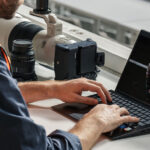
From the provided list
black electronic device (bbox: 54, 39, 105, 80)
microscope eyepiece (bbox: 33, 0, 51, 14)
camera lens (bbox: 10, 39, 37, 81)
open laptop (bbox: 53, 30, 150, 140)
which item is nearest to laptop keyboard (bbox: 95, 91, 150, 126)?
open laptop (bbox: 53, 30, 150, 140)

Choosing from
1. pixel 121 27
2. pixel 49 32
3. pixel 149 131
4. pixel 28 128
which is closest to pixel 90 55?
pixel 49 32

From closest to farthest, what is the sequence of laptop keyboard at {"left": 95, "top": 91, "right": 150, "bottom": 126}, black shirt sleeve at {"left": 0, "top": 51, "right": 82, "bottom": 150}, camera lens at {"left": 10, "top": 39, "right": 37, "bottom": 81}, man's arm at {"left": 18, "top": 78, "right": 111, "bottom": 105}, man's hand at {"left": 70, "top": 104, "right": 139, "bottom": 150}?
black shirt sleeve at {"left": 0, "top": 51, "right": 82, "bottom": 150} → man's hand at {"left": 70, "top": 104, "right": 139, "bottom": 150} → laptop keyboard at {"left": 95, "top": 91, "right": 150, "bottom": 126} → man's arm at {"left": 18, "top": 78, "right": 111, "bottom": 105} → camera lens at {"left": 10, "top": 39, "right": 37, "bottom": 81}

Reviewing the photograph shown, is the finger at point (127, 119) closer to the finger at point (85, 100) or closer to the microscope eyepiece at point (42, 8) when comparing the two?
the finger at point (85, 100)

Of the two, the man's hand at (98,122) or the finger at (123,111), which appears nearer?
the man's hand at (98,122)

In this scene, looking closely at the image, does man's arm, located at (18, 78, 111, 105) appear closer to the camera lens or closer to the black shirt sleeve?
the camera lens

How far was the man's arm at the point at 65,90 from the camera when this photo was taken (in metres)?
1.28

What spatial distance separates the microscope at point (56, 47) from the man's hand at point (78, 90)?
14 cm

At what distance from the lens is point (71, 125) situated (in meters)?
1.19

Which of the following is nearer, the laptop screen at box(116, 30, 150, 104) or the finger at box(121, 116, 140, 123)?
the finger at box(121, 116, 140, 123)

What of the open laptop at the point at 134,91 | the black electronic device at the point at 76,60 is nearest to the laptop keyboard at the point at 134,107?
the open laptop at the point at 134,91

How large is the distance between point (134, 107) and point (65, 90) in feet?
0.76

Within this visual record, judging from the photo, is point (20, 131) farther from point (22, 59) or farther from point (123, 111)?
point (22, 59)

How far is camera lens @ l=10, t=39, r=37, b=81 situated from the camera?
1438mm

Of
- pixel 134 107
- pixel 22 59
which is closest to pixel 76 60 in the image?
pixel 22 59
